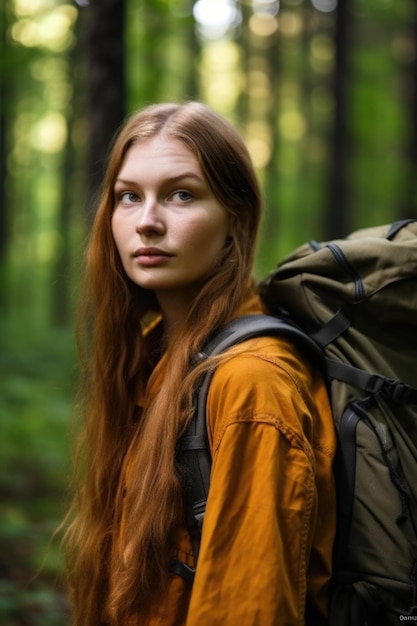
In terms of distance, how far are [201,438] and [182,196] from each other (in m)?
0.79

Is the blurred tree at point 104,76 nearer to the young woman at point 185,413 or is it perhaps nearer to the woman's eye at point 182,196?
the young woman at point 185,413

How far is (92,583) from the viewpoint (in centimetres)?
233

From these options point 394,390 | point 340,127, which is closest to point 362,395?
point 394,390

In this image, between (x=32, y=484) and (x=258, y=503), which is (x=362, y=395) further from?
(x=32, y=484)

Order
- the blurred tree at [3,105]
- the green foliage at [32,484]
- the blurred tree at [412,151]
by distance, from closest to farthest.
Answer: the green foliage at [32,484], the blurred tree at [3,105], the blurred tree at [412,151]

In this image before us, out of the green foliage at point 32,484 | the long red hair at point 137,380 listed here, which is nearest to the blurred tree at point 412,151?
the green foliage at point 32,484

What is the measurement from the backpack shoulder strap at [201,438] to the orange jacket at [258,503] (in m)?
0.05

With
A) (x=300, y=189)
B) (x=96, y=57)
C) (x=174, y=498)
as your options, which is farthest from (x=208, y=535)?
(x=300, y=189)

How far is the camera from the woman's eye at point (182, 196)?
2217mm

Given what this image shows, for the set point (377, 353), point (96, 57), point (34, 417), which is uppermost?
point (96, 57)

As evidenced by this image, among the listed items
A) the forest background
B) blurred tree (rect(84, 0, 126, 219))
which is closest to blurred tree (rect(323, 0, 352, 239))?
the forest background

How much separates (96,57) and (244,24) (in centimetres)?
1669

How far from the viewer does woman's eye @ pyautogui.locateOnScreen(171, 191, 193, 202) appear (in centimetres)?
222

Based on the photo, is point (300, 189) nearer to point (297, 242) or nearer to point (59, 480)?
point (297, 242)
